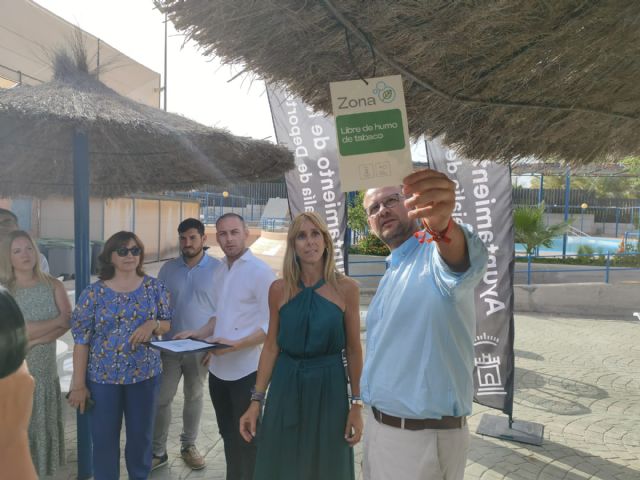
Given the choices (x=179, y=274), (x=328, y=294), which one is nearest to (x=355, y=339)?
(x=328, y=294)

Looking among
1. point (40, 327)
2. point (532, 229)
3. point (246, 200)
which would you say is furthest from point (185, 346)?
point (246, 200)

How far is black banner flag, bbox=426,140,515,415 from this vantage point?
4371 millimetres

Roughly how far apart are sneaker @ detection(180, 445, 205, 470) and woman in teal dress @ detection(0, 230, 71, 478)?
36.1 inches

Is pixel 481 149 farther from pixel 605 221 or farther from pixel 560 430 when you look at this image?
pixel 605 221

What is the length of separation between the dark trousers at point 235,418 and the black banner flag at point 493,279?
2.28 metres

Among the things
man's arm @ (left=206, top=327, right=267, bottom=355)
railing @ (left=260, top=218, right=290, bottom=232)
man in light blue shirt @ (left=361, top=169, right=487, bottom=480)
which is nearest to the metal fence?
railing @ (left=260, top=218, right=290, bottom=232)

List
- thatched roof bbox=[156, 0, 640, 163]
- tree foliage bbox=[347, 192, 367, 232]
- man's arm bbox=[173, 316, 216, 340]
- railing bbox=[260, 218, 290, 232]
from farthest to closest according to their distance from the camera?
railing bbox=[260, 218, 290, 232]
tree foliage bbox=[347, 192, 367, 232]
man's arm bbox=[173, 316, 216, 340]
thatched roof bbox=[156, 0, 640, 163]

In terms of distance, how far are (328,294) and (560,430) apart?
328 cm

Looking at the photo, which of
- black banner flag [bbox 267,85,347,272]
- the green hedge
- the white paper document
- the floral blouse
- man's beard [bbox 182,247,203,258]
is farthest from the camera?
the green hedge

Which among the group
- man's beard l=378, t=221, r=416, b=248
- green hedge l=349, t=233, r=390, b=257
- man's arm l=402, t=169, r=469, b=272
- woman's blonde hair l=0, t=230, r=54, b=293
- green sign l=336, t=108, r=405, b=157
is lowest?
green hedge l=349, t=233, r=390, b=257

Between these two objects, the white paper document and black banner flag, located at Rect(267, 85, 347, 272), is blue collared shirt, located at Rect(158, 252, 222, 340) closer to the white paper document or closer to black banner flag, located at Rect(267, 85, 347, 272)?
the white paper document

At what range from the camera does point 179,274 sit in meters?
3.92

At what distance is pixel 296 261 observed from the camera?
2.80 m

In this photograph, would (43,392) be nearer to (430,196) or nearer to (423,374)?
(423,374)
